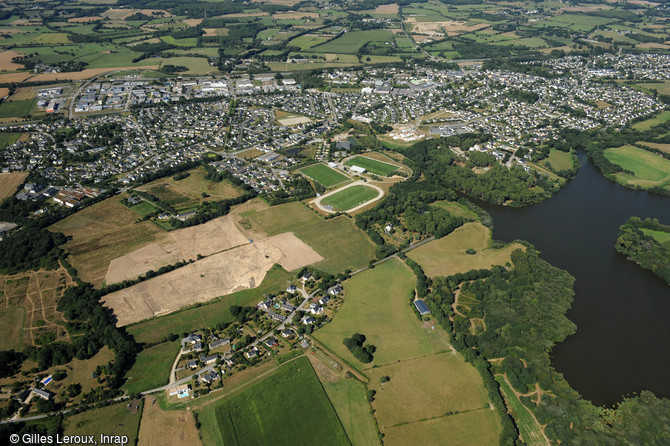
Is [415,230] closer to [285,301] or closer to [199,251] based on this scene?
[285,301]

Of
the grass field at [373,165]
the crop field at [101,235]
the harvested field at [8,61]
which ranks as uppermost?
the harvested field at [8,61]

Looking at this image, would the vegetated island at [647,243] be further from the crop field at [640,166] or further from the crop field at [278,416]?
the crop field at [278,416]

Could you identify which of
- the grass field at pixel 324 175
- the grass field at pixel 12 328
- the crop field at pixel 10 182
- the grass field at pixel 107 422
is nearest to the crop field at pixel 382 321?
the grass field at pixel 107 422

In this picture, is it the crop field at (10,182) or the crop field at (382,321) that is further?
the crop field at (10,182)

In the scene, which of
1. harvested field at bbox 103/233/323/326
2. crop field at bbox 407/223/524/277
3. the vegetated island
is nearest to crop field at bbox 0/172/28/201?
harvested field at bbox 103/233/323/326

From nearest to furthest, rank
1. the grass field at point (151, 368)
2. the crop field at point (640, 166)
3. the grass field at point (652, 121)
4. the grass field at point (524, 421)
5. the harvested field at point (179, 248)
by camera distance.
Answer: the grass field at point (524, 421), the grass field at point (151, 368), the harvested field at point (179, 248), the crop field at point (640, 166), the grass field at point (652, 121)

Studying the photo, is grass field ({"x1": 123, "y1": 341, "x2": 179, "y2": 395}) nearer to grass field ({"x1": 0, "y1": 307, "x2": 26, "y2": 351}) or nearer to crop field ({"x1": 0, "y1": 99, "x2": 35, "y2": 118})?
grass field ({"x1": 0, "y1": 307, "x2": 26, "y2": 351})

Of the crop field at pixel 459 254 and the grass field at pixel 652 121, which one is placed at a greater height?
the crop field at pixel 459 254

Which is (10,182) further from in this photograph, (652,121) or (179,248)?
(652,121)
